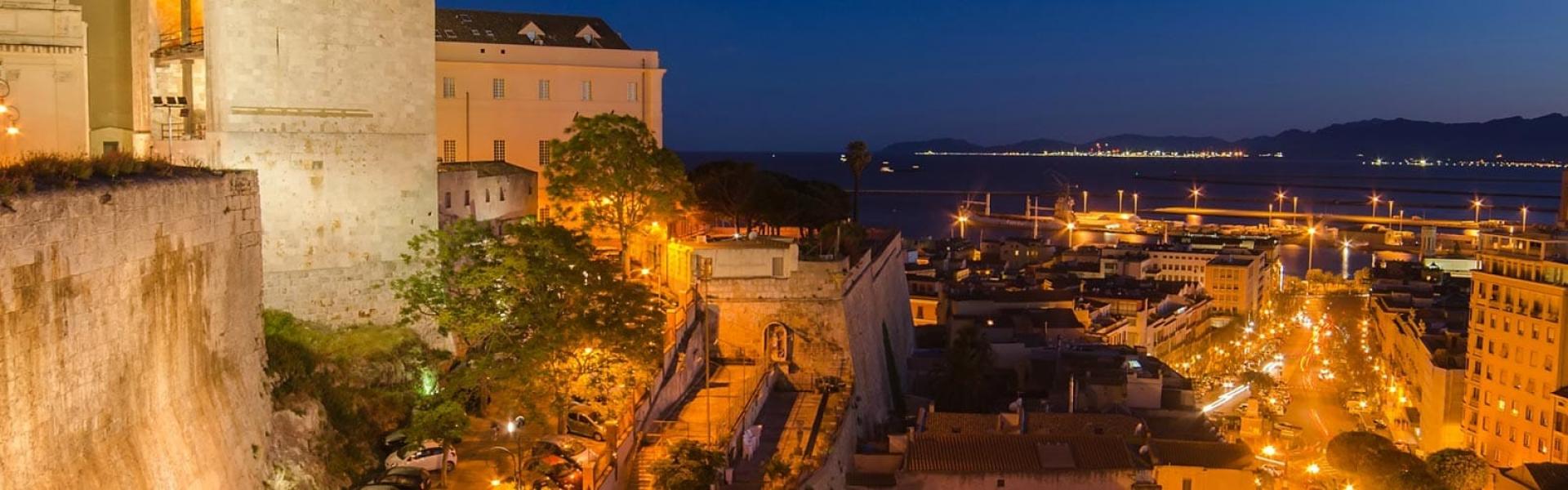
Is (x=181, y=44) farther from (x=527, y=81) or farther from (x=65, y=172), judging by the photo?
(x=527, y=81)

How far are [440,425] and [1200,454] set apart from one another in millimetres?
17030

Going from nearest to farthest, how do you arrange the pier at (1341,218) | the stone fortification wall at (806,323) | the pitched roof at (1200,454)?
the stone fortification wall at (806,323)
the pitched roof at (1200,454)
the pier at (1341,218)

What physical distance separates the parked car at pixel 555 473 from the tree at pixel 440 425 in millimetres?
1074

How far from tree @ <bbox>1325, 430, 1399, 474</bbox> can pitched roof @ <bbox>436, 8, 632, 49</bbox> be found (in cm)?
2260

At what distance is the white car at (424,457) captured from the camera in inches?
687

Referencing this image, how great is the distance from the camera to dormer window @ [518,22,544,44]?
3791cm

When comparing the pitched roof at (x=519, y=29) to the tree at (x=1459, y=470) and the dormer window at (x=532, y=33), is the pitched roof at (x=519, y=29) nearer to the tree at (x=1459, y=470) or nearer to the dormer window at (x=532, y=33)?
the dormer window at (x=532, y=33)

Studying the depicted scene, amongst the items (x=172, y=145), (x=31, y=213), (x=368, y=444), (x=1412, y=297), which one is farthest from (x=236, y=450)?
(x=1412, y=297)

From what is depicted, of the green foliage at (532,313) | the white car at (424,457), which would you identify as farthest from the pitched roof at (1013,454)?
the white car at (424,457)

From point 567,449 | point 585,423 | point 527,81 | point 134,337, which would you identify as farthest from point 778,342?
point 134,337

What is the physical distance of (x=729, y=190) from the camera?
37.0 metres

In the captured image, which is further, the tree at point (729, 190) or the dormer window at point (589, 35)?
the dormer window at point (589, 35)

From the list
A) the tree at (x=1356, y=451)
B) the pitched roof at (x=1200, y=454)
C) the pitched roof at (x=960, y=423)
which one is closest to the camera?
the pitched roof at (x=1200, y=454)

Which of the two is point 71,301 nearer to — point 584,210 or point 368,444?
point 368,444
